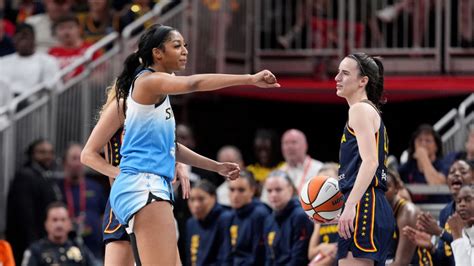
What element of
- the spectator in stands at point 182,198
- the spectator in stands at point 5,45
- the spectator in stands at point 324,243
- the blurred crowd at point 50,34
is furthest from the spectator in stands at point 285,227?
the spectator in stands at point 5,45

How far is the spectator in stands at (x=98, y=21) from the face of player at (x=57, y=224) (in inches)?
167

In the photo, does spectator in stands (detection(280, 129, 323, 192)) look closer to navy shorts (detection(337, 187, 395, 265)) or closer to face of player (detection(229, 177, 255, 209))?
face of player (detection(229, 177, 255, 209))

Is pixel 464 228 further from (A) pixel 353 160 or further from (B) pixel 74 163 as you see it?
(B) pixel 74 163

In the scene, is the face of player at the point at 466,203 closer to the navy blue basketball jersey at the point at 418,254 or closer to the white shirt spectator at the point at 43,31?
the navy blue basketball jersey at the point at 418,254

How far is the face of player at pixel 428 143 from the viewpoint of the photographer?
12.4 meters

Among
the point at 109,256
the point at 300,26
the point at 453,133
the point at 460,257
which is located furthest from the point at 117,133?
the point at 300,26

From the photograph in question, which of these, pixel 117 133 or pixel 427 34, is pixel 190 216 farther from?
pixel 117 133

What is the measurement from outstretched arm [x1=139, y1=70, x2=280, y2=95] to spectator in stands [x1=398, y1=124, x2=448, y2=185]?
5.49 m

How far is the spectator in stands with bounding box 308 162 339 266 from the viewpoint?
10812 mm

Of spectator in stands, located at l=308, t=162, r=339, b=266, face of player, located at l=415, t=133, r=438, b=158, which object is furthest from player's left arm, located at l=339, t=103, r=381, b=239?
face of player, located at l=415, t=133, r=438, b=158

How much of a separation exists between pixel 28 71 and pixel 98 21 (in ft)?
5.91

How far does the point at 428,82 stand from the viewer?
48.3ft

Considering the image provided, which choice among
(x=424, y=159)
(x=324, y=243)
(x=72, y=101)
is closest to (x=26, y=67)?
(x=72, y=101)

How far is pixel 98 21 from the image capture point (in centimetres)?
1683
